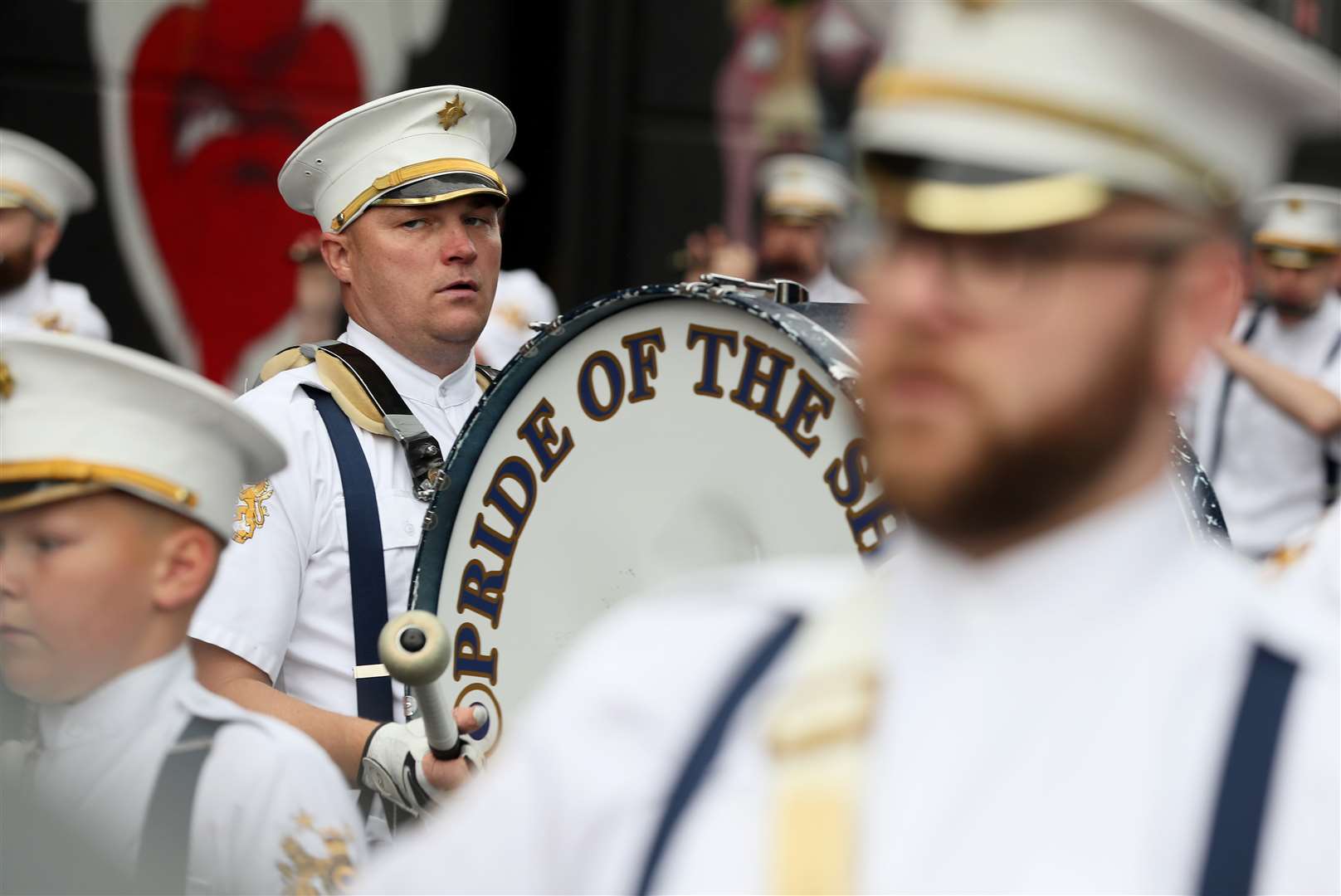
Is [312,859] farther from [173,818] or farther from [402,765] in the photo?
[402,765]

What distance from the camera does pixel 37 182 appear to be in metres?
6.00

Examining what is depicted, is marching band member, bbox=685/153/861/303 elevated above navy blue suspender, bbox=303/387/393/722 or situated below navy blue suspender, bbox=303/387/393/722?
above

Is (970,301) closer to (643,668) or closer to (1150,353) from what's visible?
(1150,353)

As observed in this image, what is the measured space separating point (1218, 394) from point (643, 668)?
19.7ft

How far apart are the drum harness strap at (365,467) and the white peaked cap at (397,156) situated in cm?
29

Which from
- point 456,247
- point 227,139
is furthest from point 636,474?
point 227,139

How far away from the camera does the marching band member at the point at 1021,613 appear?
3.81 feet

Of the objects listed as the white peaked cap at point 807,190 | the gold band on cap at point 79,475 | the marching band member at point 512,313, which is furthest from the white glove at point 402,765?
the white peaked cap at point 807,190

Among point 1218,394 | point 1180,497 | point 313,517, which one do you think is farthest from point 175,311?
point 1180,497

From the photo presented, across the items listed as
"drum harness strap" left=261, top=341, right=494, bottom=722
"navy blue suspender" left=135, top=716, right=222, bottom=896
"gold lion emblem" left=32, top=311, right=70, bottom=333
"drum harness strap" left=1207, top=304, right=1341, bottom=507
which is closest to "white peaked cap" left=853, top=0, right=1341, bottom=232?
"navy blue suspender" left=135, top=716, right=222, bottom=896

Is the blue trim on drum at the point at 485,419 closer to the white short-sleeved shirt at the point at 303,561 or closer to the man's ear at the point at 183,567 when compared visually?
the white short-sleeved shirt at the point at 303,561

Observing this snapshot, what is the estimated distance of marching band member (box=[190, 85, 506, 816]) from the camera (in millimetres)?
2982

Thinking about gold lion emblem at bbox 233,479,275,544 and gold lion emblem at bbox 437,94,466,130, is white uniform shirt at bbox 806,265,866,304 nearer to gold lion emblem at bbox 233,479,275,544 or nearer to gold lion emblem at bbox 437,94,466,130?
gold lion emblem at bbox 437,94,466,130

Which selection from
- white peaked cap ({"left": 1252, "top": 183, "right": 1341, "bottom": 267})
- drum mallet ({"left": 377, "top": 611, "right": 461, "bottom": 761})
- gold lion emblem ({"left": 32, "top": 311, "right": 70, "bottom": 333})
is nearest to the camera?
drum mallet ({"left": 377, "top": 611, "right": 461, "bottom": 761})
